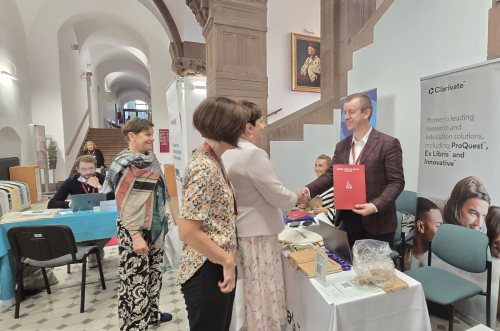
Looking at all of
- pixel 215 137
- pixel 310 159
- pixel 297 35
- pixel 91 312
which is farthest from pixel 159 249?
pixel 297 35

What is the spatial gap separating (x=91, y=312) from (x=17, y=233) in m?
0.99

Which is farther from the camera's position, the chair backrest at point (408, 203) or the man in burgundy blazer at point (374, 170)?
the chair backrest at point (408, 203)

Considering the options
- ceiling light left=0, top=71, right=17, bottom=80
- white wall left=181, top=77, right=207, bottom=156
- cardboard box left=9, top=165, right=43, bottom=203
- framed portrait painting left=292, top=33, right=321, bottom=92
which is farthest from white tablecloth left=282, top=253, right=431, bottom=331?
ceiling light left=0, top=71, right=17, bottom=80

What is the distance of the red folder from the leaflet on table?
0.42m

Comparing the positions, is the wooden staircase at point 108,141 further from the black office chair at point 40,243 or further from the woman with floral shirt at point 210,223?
the woman with floral shirt at point 210,223

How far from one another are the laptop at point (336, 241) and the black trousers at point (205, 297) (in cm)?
72

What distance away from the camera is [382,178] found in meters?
1.64

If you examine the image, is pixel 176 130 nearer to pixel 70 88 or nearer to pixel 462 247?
pixel 462 247

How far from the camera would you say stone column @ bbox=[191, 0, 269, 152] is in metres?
3.27

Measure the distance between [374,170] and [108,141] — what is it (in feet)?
42.4

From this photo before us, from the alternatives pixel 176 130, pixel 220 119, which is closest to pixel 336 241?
pixel 220 119

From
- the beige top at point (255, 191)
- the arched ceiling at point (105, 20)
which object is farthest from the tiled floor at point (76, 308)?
the arched ceiling at point (105, 20)

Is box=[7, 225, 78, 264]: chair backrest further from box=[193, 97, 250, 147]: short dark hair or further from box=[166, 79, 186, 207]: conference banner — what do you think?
box=[193, 97, 250, 147]: short dark hair

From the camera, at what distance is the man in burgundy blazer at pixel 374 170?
158 centimetres
